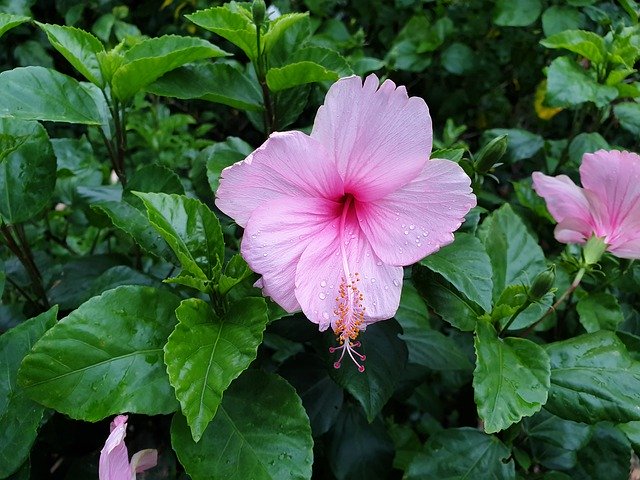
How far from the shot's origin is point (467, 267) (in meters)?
0.86

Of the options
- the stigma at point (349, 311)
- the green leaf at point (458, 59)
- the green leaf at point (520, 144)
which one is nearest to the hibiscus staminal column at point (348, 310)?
the stigma at point (349, 311)

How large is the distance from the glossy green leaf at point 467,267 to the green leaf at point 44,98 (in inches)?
22.6

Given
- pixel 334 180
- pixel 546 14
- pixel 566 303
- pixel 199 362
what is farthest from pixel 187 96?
pixel 546 14

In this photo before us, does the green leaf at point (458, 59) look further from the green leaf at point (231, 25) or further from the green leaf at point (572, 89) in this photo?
the green leaf at point (231, 25)

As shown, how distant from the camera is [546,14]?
1.71 metres

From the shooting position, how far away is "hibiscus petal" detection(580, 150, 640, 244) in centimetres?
94

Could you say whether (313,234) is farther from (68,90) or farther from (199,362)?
(68,90)

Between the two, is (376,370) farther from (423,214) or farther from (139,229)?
(139,229)

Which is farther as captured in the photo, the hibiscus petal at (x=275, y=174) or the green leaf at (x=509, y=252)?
the green leaf at (x=509, y=252)

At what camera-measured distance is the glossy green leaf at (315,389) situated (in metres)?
1.09

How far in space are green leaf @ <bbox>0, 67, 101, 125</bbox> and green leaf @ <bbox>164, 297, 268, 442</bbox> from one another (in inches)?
14.5

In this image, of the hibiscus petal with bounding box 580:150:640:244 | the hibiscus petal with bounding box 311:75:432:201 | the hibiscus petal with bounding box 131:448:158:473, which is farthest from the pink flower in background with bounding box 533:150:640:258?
the hibiscus petal with bounding box 131:448:158:473

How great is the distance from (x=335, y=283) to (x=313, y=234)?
3.1 inches

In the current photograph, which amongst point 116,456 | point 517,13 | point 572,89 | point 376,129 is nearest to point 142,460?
point 116,456
